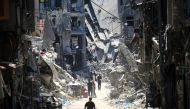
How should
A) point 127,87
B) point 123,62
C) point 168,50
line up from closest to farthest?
point 168,50 < point 127,87 < point 123,62

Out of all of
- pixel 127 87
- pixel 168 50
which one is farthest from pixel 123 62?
pixel 168 50

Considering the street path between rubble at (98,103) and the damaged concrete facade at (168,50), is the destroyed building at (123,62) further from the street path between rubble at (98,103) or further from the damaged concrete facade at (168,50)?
the street path between rubble at (98,103)

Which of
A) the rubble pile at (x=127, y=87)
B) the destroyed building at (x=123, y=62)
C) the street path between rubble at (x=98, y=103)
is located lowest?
the street path between rubble at (x=98, y=103)

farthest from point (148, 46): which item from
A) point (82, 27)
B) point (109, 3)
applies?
point (109, 3)

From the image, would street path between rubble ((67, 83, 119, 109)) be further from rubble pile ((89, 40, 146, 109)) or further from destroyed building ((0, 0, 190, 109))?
destroyed building ((0, 0, 190, 109))

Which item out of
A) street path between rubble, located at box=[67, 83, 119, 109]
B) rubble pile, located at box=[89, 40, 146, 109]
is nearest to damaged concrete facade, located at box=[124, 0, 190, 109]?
rubble pile, located at box=[89, 40, 146, 109]

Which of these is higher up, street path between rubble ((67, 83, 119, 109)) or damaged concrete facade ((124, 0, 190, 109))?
damaged concrete facade ((124, 0, 190, 109))

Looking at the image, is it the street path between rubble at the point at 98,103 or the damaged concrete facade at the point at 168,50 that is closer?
the damaged concrete facade at the point at 168,50

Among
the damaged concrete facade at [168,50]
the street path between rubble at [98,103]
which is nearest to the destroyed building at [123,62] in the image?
the damaged concrete facade at [168,50]

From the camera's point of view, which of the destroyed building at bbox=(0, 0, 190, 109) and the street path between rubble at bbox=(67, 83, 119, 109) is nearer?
the destroyed building at bbox=(0, 0, 190, 109)

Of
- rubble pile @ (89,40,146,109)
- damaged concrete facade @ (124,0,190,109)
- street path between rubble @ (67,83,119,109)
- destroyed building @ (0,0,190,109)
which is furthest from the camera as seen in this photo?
street path between rubble @ (67,83,119,109)

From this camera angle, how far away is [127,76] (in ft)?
132

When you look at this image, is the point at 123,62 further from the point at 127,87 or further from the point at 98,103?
the point at 98,103

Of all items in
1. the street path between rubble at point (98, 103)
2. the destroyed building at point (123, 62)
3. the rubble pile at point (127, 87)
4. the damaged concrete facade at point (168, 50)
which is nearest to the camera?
the damaged concrete facade at point (168, 50)
